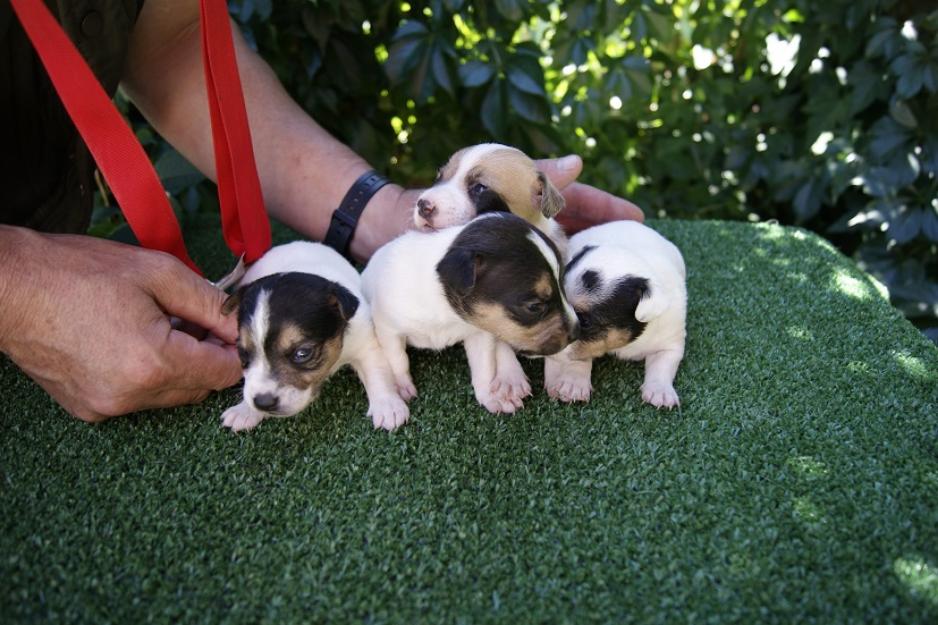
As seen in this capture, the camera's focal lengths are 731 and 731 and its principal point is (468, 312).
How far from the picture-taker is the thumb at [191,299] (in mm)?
2492

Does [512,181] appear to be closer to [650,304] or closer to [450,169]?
[450,169]

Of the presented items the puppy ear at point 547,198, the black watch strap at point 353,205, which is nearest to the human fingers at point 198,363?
the black watch strap at point 353,205

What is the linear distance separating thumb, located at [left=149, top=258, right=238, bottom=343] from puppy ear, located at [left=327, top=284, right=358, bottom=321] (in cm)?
36

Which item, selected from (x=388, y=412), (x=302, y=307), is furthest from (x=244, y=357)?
(x=388, y=412)

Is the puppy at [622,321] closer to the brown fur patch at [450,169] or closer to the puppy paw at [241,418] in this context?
the brown fur patch at [450,169]

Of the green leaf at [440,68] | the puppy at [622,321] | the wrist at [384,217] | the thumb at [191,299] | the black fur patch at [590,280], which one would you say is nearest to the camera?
the thumb at [191,299]

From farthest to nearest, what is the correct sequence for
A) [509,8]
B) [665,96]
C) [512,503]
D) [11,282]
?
[665,96] → [509,8] → [11,282] → [512,503]

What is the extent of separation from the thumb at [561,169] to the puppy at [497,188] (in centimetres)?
13

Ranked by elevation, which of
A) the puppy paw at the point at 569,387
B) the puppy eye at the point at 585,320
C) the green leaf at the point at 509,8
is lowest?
the puppy paw at the point at 569,387

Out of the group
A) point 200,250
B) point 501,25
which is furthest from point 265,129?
point 501,25

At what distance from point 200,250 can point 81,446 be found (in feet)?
6.31

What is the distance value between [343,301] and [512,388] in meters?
0.69

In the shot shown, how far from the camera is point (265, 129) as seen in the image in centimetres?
358

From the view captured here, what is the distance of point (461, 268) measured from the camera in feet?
8.42
